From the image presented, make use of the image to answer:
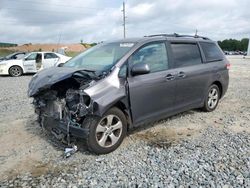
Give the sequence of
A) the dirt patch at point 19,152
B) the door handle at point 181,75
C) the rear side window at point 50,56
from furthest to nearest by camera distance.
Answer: the rear side window at point 50,56, the door handle at point 181,75, the dirt patch at point 19,152

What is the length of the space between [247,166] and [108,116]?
6.67 ft

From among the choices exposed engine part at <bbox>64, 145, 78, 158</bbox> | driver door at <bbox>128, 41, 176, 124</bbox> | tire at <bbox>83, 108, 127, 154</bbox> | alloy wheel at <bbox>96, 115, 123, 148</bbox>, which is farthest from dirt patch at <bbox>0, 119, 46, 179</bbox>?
driver door at <bbox>128, 41, 176, 124</bbox>

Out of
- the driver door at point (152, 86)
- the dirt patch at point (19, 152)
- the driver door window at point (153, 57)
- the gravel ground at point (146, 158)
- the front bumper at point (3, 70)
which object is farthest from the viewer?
the front bumper at point (3, 70)

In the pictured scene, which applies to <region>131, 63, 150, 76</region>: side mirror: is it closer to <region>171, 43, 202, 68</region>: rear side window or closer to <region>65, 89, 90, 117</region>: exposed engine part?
<region>65, 89, 90, 117</region>: exposed engine part

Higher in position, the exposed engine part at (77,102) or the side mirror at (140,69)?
the side mirror at (140,69)

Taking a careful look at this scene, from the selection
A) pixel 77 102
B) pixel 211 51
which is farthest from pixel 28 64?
pixel 77 102

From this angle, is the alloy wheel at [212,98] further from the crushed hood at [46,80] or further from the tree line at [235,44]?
the tree line at [235,44]

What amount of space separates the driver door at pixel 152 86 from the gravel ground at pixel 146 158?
0.47m

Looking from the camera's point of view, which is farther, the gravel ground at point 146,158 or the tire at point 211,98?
the tire at point 211,98

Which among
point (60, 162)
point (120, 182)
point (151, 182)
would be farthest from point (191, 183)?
point (60, 162)

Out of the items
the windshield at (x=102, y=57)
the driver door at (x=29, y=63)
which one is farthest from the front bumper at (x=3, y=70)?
the windshield at (x=102, y=57)

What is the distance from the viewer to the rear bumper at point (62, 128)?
3.97 meters

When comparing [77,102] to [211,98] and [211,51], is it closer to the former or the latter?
[211,98]

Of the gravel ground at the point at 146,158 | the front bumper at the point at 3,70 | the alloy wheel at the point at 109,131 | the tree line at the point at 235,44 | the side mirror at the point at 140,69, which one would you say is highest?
the tree line at the point at 235,44
